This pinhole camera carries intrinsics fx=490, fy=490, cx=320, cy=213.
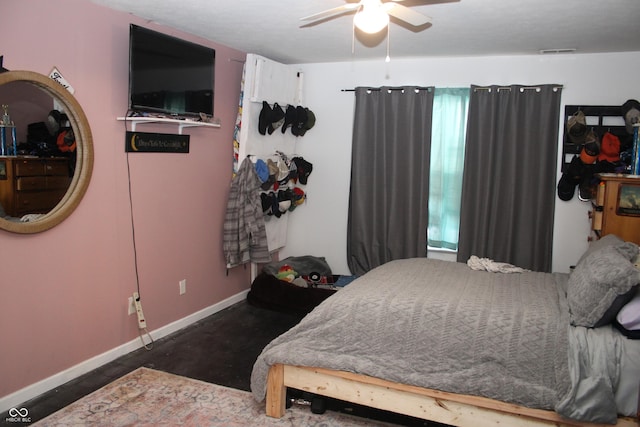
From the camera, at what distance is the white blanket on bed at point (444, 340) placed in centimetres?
228

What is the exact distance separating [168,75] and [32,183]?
118cm

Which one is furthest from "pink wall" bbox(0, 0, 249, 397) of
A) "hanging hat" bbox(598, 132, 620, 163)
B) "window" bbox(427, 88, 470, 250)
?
"hanging hat" bbox(598, 132, 620, 163)

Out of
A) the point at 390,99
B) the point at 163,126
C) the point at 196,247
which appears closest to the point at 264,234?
the point at 196,247

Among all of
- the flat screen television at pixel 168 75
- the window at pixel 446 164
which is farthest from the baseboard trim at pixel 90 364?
the window at pixel 446 164

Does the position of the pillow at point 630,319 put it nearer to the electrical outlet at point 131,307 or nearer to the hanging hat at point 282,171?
the electrical outlet at point 131,307

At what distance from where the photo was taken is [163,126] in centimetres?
371

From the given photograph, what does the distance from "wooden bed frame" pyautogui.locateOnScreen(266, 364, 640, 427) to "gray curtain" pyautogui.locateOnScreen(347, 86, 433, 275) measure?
232 cm

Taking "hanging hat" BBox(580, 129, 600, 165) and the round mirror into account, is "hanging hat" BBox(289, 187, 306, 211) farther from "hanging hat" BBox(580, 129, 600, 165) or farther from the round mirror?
"hanging hat" BBox(580, 129, 600, 165)

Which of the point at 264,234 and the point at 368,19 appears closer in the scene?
the point at 368,19

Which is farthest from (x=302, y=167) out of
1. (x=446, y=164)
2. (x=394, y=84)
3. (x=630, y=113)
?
(x=630, y=113)

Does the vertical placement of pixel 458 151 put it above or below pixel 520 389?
above

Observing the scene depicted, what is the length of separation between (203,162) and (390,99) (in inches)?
74.0

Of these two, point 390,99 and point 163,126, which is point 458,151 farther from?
point 163,126

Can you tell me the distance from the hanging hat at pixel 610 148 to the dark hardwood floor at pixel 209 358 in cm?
274
